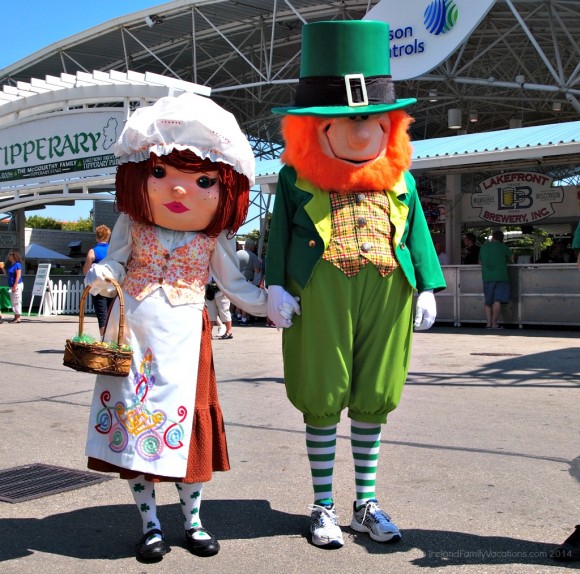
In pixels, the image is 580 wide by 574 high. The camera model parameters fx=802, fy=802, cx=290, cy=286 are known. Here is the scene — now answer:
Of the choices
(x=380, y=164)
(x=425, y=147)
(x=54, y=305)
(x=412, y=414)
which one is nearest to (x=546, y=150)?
(x=425, y=147)

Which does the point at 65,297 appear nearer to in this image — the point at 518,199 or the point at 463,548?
the point at 518,199

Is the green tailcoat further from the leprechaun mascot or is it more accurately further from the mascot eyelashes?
the mascot eyelashes

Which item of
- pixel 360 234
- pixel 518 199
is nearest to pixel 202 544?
pixel 360 234

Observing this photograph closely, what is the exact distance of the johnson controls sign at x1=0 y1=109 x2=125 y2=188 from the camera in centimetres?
1664

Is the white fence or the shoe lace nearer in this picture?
the shoe lace

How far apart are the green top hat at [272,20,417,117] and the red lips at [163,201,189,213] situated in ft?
2.07

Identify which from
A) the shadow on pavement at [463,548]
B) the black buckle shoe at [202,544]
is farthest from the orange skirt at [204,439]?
the shadow on pavement at [463,548]

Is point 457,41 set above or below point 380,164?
above

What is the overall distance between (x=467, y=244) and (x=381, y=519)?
12.8 m

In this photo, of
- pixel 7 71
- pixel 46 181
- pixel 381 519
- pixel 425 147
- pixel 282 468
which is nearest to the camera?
pixel 381 519

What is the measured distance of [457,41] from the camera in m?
18.4

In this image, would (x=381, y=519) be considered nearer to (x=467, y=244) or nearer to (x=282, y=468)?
(x=282, y=468)

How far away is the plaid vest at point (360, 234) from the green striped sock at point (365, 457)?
70cm

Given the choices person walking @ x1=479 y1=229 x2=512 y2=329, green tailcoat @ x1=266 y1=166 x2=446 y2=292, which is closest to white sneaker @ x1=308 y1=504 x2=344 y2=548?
green tailcoat @ x1=266 y1=166 x2=446 y2=292
